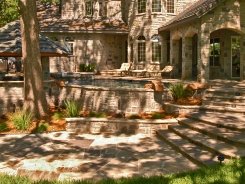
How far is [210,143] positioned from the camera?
8.54 meters

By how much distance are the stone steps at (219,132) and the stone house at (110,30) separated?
1626 centimetres

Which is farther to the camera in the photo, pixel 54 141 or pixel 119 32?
pixel 119 32

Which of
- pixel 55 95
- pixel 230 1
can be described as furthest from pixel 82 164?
pixel 230 1

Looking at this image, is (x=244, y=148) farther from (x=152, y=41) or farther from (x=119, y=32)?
(x=119, y=32)

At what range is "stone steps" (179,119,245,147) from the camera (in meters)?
8.16

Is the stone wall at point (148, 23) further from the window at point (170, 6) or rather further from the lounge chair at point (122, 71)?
the lounge chair at point (122, 71)

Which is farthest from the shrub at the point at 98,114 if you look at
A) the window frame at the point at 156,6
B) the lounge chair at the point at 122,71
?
the window frame at the point at 156,6

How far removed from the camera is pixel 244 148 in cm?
781

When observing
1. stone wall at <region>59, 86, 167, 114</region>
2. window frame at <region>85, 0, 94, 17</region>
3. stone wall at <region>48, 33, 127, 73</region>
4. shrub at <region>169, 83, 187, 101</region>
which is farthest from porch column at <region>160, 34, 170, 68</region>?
shrub at <region>169, 83, 187, 101</region>

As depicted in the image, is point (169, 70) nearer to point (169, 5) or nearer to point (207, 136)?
point (169, 5)

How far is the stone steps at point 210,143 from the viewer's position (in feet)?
24.5

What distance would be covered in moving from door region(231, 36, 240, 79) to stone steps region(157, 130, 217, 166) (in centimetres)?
1182

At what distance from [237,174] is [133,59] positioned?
2228 cm

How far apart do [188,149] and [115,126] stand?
361 centimetres
